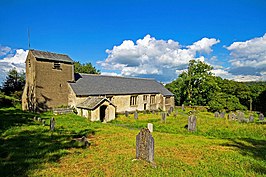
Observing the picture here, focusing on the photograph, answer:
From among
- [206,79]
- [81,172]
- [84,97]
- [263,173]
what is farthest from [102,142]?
[206,79]

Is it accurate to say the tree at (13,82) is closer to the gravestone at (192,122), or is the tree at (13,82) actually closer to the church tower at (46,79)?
the church tower at (46,79)

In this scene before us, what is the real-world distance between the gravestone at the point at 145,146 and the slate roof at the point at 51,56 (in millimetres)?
22726

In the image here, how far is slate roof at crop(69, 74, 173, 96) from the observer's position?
93.9ft

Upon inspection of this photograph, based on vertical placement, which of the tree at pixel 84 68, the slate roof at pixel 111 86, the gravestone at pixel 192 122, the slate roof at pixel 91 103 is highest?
the tree at pixel 84 68

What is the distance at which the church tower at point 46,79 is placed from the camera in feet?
84.0

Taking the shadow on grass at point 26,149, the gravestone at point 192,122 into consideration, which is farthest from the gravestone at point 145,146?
the gravestone at point 192,122

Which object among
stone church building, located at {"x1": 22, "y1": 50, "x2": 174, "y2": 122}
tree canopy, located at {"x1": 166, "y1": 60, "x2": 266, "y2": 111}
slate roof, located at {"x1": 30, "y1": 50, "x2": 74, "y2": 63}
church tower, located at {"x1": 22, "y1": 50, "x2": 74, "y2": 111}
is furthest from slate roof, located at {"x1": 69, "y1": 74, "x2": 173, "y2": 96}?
tree canopy, located at {"x1": 166, "y1": 60, "x2": 266, "y2": 111}

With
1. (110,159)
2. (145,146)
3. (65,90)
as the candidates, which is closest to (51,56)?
(65,90)

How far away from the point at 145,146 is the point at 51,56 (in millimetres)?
24072

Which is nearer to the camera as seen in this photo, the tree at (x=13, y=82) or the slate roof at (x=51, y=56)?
the slate roof at (x=51, y=56)

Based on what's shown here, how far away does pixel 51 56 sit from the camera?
27172mm

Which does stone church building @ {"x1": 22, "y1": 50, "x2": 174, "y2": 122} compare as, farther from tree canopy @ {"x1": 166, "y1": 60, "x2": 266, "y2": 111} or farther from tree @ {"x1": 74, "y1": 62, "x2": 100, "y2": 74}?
tree @ {"x1": 74, "y1": 62, "x2": 100, "y2": 74}

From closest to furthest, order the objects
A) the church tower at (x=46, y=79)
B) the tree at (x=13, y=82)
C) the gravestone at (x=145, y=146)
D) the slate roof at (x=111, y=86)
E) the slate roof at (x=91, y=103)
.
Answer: the gravestone at (x=145, y=146) < the slate roof at (x=91, y=103) < the church tower at (x=46, y=79) < the slate roof at (x=111, y=86) < the tree at (x=13, y=82)

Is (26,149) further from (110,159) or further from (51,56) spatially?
(51,56)
